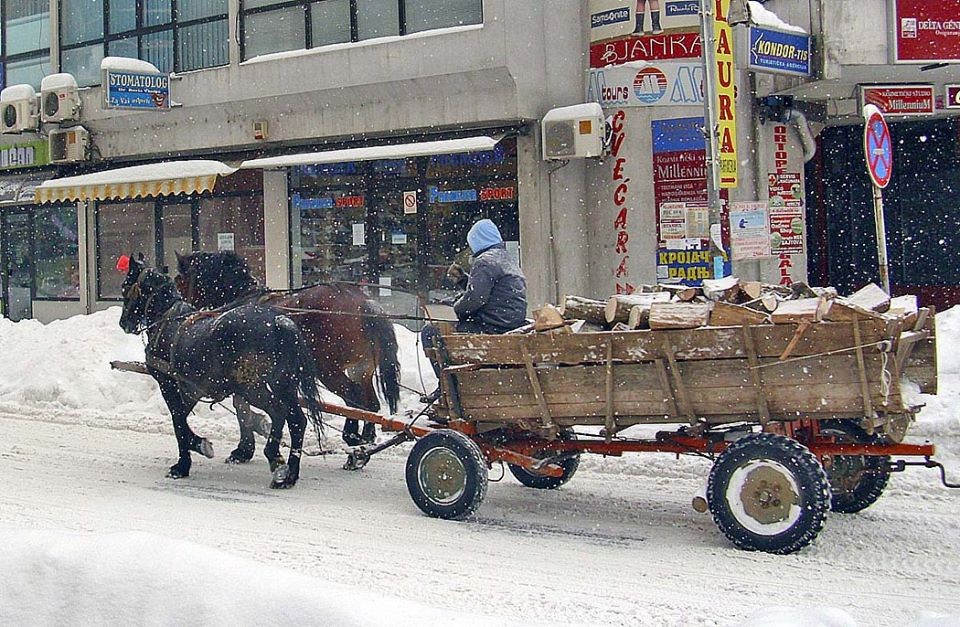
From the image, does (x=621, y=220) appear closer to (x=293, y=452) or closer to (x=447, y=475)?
(x=293, y=452)

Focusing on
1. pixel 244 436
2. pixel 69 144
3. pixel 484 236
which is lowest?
pixel 244 436

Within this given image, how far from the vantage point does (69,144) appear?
1964 cm

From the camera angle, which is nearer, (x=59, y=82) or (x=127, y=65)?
(x=127, y=65)

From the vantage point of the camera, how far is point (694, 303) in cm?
688

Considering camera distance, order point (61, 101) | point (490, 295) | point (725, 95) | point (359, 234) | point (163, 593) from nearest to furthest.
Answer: point (163, 593) → point (490, 295) → point (725, 95) → point (359, 234) → point (61, 101)

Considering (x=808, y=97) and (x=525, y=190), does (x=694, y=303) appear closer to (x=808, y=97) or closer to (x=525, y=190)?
(x=525, y=190)

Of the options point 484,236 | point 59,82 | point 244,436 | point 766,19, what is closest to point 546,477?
point 484,236

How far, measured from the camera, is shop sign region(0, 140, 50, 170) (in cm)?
2055

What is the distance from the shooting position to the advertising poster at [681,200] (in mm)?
15141

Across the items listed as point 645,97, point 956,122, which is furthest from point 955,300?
point 645,97

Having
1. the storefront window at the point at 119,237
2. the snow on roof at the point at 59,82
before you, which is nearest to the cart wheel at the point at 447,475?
the storefront window at the point at 119,237

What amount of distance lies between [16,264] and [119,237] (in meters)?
3.17

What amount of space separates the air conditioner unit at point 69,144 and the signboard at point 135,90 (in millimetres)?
2134

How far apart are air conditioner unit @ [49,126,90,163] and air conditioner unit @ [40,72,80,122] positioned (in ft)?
0.94
